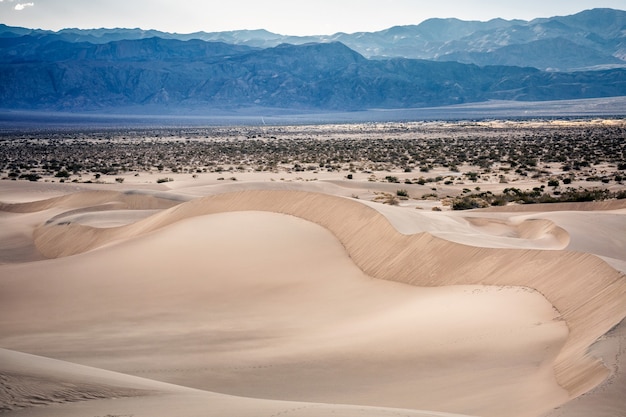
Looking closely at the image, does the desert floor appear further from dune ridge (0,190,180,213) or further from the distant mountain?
the distant mountain

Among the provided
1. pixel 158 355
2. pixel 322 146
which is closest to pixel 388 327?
pixel 158 355

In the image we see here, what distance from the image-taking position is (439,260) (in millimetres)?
12602

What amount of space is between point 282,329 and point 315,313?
97 cm

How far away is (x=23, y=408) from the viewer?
17.4 feet

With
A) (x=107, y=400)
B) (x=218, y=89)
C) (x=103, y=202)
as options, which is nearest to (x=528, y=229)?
(x=107, y=400)

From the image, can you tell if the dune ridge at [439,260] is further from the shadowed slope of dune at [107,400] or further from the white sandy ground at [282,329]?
the shadowed slope of dune at [107,400]

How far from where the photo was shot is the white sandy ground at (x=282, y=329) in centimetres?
619

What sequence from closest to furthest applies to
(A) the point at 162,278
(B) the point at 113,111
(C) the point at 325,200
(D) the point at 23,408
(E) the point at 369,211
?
(D) the point at 23,408 < (A) the point at 162,278 < (E) the point at 369,211 < (C) the point at 325,200 < (B) the point at 113,111

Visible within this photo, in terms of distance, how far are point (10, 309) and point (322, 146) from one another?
162 ft

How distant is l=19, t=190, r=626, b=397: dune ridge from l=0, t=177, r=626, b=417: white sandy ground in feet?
0.51

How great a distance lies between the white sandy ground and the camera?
6.19 meters

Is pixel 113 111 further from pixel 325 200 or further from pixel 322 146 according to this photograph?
pixel 325 200

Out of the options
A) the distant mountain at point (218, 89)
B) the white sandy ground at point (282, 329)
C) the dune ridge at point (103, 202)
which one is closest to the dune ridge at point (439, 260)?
the white sandy ground at point (282, 329)

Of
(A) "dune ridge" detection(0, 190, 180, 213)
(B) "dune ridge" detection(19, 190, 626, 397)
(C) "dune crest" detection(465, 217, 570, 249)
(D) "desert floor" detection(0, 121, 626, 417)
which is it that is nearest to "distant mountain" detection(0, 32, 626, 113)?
(A) "dune ridge" detection(0, 190, 180, 213)
